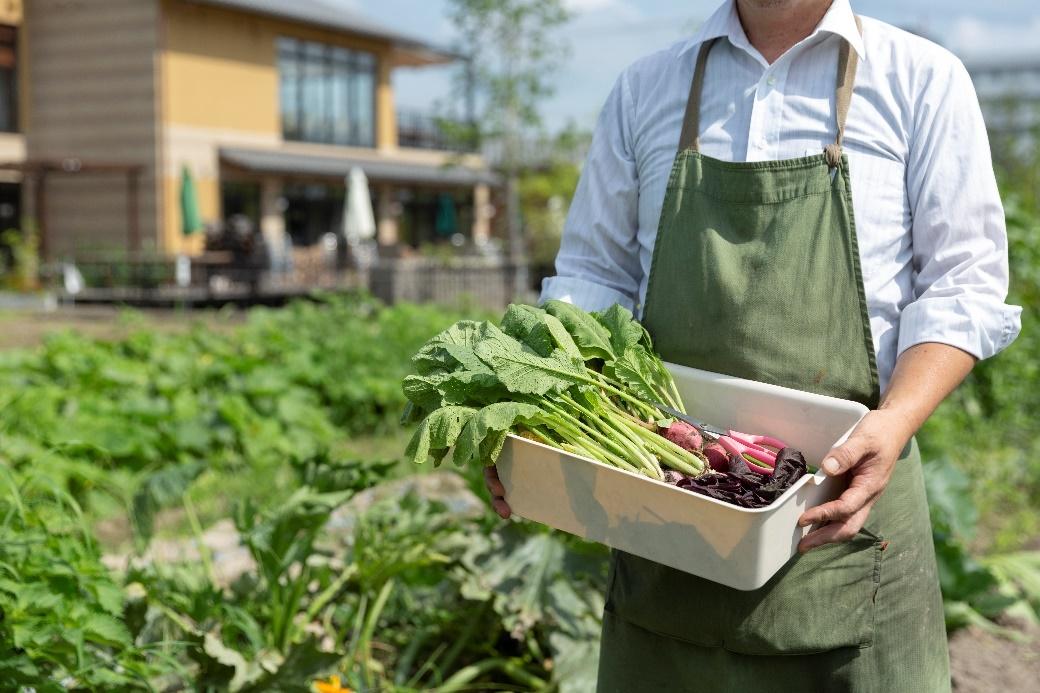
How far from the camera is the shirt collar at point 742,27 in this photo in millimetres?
1880

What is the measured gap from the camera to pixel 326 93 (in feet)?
94.7

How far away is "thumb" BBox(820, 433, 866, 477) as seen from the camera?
160cm

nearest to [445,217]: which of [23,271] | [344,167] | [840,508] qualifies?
[344,167]

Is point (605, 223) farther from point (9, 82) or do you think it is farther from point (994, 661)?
point (9, 82)

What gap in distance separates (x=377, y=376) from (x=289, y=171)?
19.8m

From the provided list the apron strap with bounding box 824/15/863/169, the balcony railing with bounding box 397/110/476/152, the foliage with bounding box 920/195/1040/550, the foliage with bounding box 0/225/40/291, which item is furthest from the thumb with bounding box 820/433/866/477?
the balcony railing with bounding box 397/110/476/152

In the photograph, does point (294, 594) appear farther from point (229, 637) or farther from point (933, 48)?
point (933, 48)

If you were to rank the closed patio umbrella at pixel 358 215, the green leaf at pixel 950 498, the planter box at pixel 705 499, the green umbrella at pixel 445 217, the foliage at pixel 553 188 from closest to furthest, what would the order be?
the planter box at pixel 705 499
the green leaf at pixel 950 498
the foliage at pixel 553 188
the closed patio umbrella at pixel 358 215
the green umbrella at pixel 445 217

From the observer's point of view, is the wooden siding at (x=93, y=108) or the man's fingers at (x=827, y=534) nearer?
the man's fingers at (x=827, y=534)

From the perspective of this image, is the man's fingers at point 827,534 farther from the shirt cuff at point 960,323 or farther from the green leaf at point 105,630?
the green leaf at point 105,630

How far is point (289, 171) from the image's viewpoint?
26.0m

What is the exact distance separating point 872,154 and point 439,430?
90 cm

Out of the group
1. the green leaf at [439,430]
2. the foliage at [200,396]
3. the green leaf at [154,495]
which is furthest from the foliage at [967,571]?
the foliage at [200,396]

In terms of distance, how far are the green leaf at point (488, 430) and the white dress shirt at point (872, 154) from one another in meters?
0.47
